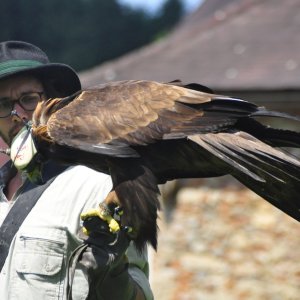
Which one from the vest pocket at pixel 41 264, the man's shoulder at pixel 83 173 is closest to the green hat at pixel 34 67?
the man's shoulder at pixel 83 173

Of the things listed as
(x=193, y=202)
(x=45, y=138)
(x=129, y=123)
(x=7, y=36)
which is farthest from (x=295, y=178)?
(x=7, y=36)

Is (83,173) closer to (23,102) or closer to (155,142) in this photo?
(155,142)

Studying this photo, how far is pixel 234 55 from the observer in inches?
569

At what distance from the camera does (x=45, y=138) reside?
518cm

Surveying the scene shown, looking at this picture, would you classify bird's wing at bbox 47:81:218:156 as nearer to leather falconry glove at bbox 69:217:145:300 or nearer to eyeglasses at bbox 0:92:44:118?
eyeglasses at bbox 0:92:44:118

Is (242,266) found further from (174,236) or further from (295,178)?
(295,178)

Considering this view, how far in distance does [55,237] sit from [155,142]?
60 centimetres

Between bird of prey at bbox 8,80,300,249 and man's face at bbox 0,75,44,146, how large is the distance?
0.16 meters

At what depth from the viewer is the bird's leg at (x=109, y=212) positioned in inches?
195

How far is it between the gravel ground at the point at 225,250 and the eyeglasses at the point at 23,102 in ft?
25.1

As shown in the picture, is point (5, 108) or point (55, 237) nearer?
point (55, 237)

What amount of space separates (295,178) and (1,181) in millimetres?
1406

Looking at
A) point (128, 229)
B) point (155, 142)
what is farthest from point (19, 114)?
point (128, 229)

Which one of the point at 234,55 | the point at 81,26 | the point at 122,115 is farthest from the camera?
the point at 81,26
